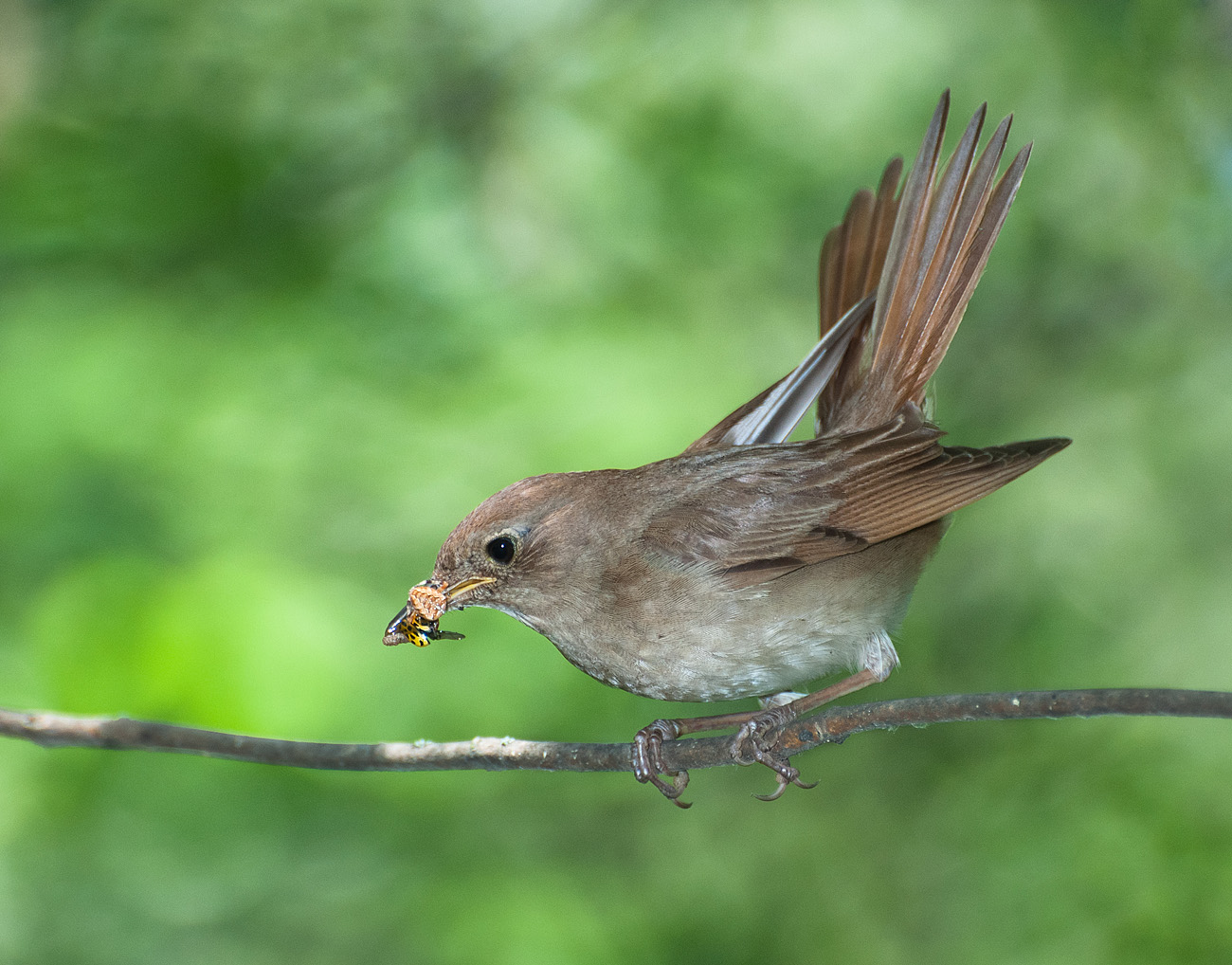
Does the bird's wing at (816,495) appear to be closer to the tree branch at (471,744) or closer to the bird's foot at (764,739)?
the bird's foot at (764,739)

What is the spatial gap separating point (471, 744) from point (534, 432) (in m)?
2.39

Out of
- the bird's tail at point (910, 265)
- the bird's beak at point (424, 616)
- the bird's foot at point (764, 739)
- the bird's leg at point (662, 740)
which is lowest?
the bird's foot at point (764, 739)

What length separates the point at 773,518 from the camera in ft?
10.0

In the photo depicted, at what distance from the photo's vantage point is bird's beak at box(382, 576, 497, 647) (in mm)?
2756

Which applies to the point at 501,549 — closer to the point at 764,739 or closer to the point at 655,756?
the point at 655,756

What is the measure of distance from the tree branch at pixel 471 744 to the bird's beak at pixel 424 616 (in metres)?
0.29

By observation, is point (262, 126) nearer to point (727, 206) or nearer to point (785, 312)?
point (727, 206)

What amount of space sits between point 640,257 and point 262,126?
205 cm

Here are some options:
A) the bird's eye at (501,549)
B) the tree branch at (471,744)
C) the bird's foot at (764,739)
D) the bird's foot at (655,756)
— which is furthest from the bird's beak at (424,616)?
the bird's foot at (764,739)

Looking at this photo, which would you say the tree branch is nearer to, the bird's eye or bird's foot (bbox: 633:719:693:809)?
bird's foot (bbox: 633:719:693:809)

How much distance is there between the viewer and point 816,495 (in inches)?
122

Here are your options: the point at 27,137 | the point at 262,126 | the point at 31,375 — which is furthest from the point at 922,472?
the point at 27,137

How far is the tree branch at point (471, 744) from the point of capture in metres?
2.09

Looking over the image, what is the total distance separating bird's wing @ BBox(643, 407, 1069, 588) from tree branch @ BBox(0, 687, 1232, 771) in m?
0.50
